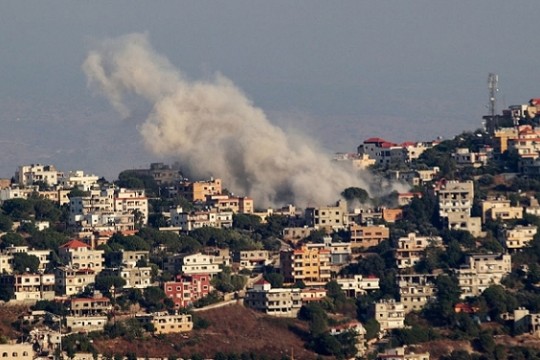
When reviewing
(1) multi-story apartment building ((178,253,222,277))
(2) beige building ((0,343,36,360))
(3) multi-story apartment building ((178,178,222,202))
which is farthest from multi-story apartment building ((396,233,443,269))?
(2) beige building ((0,343,36,360))

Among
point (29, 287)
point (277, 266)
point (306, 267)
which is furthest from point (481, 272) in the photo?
point (29, 287)

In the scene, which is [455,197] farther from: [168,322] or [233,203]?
[168,322]

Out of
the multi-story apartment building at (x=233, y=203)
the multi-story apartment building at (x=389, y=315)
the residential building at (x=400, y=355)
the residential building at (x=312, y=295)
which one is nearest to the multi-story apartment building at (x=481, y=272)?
the multi-story apartment building at (x=389, y=315)

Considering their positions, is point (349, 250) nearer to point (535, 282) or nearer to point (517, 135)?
point (535, 282)

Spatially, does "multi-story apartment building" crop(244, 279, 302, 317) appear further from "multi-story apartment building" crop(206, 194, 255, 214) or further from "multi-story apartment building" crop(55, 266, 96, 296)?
"multi-story apartment building" crop(206, 194, 255, 214)

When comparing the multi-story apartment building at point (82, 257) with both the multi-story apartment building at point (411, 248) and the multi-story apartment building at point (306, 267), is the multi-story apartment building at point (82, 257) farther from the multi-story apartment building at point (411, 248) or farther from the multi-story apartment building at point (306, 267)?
the multi-story apartment building at point (411, 248)

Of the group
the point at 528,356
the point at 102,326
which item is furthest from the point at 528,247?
the point at 102,326

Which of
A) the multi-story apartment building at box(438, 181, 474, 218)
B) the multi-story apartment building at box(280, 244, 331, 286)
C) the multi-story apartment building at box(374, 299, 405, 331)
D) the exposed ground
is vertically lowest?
the exposed ground
